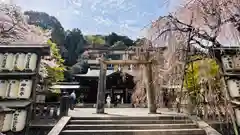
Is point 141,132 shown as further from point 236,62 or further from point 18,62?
point 18,62

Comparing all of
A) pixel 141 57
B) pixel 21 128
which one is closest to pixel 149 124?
pixel 141 57

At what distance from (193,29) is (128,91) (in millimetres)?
23900

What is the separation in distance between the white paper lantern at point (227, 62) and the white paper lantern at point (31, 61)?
6.11 m

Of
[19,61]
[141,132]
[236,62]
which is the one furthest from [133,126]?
[19,61]

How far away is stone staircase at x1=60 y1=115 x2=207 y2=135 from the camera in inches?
304

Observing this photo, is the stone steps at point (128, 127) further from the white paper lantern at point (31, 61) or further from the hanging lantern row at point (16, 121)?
the white paper lantern at point (31, 61)

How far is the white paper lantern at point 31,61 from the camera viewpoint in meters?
7.30

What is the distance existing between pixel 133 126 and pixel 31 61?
447 cm

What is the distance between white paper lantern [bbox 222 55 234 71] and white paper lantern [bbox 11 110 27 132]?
20.8ft

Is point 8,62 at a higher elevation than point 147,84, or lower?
higher

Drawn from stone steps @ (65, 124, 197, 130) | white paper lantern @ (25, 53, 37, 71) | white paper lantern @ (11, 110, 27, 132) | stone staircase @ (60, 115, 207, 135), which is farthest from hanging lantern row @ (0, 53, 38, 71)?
stone steps @ (65, 124, 197, 130)

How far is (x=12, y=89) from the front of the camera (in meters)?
7.08

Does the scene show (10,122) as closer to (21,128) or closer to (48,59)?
(21,128)

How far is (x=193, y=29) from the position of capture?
15.3ft
